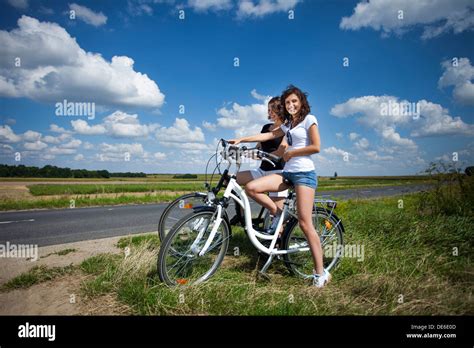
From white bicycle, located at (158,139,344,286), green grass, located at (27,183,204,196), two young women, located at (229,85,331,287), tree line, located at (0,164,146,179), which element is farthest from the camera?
tree line, located at (0,164,146,179)

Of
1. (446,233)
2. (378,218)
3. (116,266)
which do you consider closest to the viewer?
(116,266)

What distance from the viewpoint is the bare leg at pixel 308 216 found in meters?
3.03

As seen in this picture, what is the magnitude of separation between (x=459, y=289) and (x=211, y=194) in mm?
2680

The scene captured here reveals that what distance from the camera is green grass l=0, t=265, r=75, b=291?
3.09 meters

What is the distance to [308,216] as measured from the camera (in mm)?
3078

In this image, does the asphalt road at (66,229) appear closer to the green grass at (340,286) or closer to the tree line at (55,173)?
the green grass at (340,286)

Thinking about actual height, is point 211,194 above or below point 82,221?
above

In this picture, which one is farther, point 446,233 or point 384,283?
point 446,233

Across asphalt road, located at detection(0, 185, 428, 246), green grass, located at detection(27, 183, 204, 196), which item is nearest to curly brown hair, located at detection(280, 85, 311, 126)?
asphalt road, located at detection(0, 185, 428, 246)

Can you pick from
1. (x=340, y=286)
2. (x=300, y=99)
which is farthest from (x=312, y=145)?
(x=340, y=286)

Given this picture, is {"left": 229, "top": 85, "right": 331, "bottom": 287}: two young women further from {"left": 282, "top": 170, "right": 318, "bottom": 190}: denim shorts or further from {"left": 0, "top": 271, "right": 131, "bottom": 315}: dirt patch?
{"left": 0, "top": 271, "right": 131, "bottom": 315}: dirt patch

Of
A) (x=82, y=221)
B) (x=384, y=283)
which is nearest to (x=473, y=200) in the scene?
(x=384, y=283)
